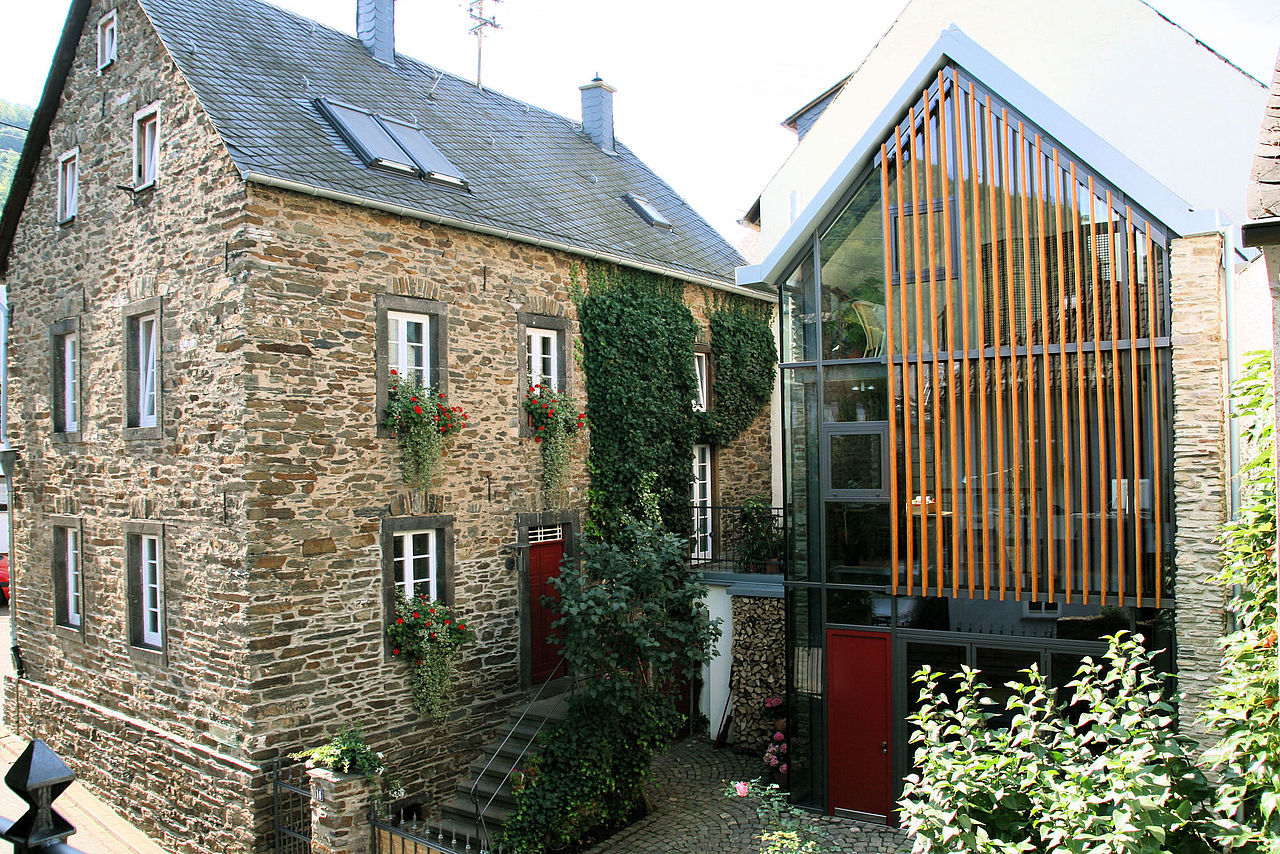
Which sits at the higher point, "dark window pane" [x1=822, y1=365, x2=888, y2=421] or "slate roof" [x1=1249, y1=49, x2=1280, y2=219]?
"slate roof" [x1=1249, y1=49, x2=1280, y2=219]

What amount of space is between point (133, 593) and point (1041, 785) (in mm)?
10733

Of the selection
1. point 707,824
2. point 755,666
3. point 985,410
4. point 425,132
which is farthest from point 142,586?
point 985,410

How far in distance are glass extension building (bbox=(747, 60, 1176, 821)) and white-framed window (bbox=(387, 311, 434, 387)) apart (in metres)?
Answer: 4.36

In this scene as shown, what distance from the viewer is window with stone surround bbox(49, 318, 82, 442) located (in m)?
13.1

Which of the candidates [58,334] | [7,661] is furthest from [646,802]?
[7,661]

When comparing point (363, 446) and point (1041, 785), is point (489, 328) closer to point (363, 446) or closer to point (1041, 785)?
point (363, 446)

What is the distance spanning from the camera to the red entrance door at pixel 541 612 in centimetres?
1265

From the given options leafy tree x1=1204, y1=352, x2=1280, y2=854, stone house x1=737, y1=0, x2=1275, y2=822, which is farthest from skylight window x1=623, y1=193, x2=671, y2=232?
leafy tree x1=1204, y1=352, x2=1280, y2=854

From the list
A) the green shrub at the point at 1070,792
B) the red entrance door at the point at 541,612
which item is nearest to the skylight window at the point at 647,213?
the red entrance door at the point at 541,612

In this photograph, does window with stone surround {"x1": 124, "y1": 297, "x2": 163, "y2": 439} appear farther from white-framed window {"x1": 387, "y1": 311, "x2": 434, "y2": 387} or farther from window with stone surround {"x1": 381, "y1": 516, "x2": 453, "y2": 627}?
window with stone surround {"x1": 381, "y1": 516, "x2": 453, "y2": 627}

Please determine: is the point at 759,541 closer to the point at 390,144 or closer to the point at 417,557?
the point at 417,557

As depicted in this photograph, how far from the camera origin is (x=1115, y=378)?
931 centimetres

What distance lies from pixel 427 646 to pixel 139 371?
16.8 feet

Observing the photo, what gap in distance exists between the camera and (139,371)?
11703mm
